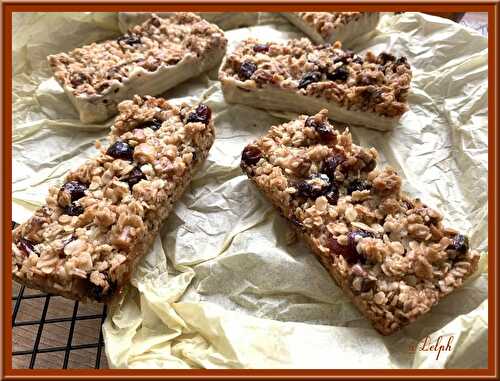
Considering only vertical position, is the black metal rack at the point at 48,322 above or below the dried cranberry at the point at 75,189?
below

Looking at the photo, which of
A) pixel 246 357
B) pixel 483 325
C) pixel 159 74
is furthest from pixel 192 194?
pixel 483 325

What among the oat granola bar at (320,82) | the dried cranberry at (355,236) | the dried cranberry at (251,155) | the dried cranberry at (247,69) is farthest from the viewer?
the dried cranberry at (247,69)

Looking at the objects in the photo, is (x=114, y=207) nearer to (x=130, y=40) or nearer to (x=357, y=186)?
(x=357, y=186)

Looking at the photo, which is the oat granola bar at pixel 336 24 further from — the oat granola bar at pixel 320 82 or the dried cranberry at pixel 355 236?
the dried cranberry at pixel 355 236

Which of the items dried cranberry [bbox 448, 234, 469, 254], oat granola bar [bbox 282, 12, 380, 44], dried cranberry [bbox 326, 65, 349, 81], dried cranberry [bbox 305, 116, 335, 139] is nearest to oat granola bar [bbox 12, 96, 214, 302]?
dried cranberry [bbox 305, 116, 335, 139]

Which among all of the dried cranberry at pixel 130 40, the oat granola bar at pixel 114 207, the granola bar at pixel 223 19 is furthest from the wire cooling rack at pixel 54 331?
the granola bar at pixel 223 19
